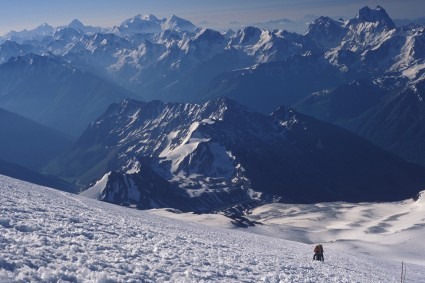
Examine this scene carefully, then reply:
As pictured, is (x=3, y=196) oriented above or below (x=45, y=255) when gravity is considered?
above

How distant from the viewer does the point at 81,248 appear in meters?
28.5

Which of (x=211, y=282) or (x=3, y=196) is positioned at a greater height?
(x=3, y=196)

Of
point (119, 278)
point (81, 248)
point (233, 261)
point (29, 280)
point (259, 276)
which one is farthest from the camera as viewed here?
point (233, 261)

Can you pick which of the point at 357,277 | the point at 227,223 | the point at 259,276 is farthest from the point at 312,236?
the point at 259,276

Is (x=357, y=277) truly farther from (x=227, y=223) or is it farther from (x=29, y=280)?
(x=227, y=223)

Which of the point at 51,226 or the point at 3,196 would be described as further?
the point at 3,196

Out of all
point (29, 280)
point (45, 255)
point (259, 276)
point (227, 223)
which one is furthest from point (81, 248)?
point (227, 223)

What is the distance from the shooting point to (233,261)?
1420 inches

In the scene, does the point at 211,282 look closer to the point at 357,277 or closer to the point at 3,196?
the point at 357,277

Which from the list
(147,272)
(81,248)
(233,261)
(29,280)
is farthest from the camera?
(233,261)

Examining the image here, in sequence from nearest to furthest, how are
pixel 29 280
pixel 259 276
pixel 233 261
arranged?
pixel 29 280 < pixel 259 276 < pixel 233 261

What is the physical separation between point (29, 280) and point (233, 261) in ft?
60.1

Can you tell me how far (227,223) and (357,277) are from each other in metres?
149

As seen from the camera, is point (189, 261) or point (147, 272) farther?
point (189, 261)
